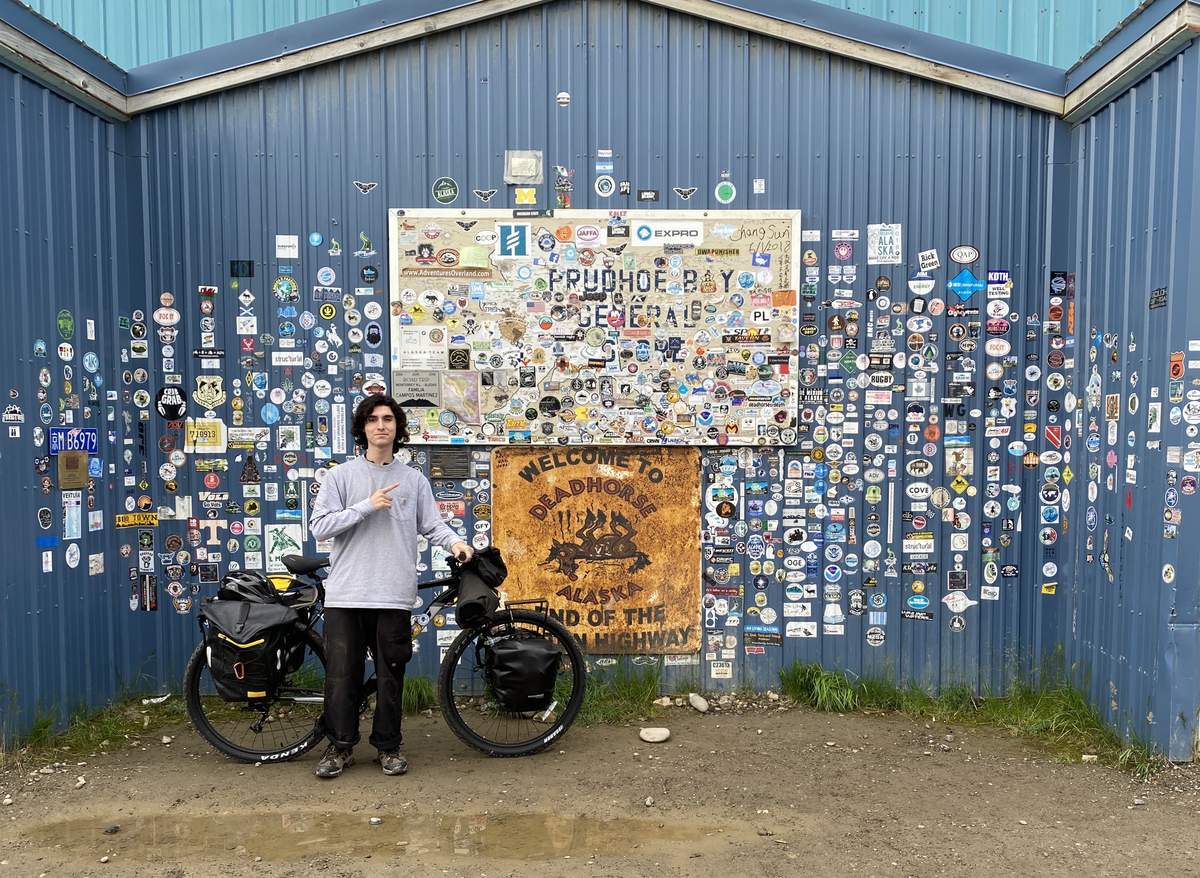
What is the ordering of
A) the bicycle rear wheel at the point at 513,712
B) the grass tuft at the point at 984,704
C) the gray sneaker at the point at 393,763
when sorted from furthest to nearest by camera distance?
the grass tuft at the point at 984,704, the bicycle rear wheel at the point at 513,712, the gray sneaker at the point at 393,763

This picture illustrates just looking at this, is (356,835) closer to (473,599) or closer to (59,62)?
(473,599)

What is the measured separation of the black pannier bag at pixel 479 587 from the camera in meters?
4.72

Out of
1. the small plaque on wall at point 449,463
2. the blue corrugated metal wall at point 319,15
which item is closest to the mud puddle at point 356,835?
the small plaque on wall at point 449,463

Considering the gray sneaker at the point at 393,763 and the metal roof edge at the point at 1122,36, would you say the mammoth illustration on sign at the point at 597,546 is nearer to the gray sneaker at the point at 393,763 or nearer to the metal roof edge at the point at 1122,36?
the gray sneaker at the point at 393,763

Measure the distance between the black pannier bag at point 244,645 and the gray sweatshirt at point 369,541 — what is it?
0.38 m

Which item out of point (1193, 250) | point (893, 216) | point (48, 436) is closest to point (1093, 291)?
point (1193, 250)

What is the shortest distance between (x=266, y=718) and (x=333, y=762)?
1.96 feet

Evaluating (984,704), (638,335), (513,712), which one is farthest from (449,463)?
(984,704)

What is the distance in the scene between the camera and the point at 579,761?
4879 mm

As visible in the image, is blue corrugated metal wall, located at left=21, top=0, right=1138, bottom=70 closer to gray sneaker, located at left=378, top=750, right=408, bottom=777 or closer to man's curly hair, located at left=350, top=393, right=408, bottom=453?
man's curly hair, located at left=350, top=393, right=408, bottom=453

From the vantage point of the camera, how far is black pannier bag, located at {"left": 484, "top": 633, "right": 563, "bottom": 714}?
4805 mm

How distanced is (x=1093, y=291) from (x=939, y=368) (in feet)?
3.34

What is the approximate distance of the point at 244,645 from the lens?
461 cm

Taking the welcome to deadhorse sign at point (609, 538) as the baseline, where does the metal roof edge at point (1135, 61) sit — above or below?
above
